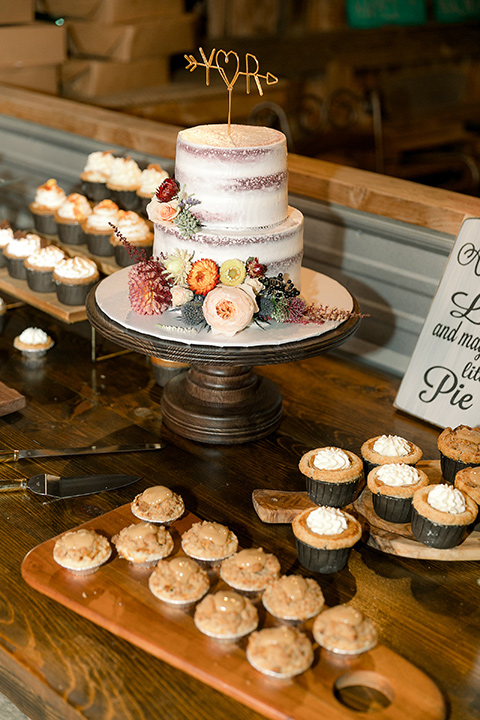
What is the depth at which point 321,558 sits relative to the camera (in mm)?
1296

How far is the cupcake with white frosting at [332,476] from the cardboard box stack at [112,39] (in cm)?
260

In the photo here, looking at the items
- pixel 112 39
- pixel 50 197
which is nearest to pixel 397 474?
pixel 50 197

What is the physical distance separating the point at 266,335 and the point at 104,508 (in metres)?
0.43

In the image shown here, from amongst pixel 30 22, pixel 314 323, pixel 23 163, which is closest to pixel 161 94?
pixel 30 22

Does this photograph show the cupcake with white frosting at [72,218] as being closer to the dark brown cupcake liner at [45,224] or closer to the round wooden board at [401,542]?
the dark brown cupcake liner at [45,224]

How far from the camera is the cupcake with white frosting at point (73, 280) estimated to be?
76.5 inches

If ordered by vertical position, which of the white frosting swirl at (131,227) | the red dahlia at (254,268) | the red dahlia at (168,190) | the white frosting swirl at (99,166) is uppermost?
the red dahlia at (168,190)

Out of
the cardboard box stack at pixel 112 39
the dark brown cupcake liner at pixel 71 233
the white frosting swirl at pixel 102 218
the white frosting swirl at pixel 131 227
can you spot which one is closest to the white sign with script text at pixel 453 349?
the white frosting swirl at pixel 131 227

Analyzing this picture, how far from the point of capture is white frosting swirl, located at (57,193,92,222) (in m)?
2.21

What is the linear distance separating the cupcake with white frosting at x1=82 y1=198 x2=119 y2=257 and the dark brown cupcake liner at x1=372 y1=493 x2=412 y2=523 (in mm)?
1077

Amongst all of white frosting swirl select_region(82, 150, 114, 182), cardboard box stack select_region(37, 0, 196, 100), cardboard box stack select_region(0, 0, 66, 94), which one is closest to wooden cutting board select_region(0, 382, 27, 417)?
white frosting swirl select_region(82, 150, 114, 182)

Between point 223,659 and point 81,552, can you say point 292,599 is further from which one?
point 81,552

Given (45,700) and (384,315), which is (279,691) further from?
(384,315)

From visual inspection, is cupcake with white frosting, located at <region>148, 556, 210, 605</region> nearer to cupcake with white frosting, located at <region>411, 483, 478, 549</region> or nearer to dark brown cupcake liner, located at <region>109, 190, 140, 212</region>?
cupcake with white frosting, located at <region>411, 483, 478, 549</region>
